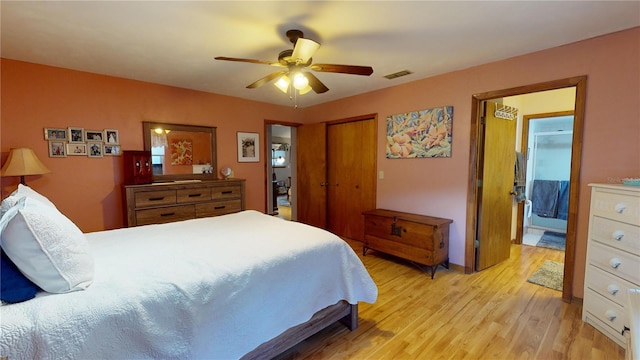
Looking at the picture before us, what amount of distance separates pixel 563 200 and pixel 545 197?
0.24 meters

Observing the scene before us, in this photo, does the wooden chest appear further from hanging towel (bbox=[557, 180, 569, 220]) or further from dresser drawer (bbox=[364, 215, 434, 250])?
hanging towel (bbox=[557, 180, 569, 220])

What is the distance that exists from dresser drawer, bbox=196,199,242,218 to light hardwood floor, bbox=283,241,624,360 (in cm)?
209

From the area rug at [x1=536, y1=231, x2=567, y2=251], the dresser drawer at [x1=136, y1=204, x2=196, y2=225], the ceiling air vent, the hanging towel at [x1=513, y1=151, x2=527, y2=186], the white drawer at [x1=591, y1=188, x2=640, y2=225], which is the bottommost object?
the area rug at [x1=536, y1=231, x2=567, y2=251]

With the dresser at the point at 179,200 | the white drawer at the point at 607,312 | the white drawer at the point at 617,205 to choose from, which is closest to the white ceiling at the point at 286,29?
the white drawer at the point at 617,205

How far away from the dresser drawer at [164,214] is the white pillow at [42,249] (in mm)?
2032

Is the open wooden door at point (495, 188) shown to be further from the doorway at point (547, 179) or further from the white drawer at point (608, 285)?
the doorway at point (547, 179)

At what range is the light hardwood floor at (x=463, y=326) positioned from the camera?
5.95 ft

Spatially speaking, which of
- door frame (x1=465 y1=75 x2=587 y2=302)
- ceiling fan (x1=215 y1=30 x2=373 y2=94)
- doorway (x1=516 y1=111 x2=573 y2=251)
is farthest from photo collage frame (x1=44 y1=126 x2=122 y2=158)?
doorway (x1=516 y1=111 x2=573 y2=251)

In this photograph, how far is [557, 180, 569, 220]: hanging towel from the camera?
437 centimetres

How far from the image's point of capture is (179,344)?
121 centimetres

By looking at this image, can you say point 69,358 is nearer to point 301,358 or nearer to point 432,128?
point 301,358

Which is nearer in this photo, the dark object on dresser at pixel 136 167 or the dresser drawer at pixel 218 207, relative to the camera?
the dark object on dresser at pixel 136 167

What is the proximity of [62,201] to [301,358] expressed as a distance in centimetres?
304

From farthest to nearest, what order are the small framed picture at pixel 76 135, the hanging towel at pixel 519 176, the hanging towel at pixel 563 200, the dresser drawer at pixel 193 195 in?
1. the hanging towel at pixel 563 200
2. the hanging towel at pixel 519 176
3. the dresser drawer at pixel 193 195
4. the small framed picture at pixel 76 135
